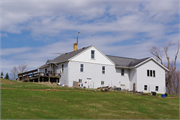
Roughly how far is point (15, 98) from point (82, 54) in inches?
801

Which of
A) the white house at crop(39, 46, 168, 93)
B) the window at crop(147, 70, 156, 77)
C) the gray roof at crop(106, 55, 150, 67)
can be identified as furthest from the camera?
the gray roof at crop(106, 55, 150, 67)

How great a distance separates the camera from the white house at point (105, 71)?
37562 mm

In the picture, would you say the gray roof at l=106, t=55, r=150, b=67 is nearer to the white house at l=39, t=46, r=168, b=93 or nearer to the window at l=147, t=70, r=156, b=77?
the white house at l=39, t=46, r=168, b=93

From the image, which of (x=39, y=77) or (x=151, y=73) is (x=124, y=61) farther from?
(x=39, y=77)

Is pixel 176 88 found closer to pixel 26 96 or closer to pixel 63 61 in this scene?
pixel 63 61

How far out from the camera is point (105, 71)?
3984 cm

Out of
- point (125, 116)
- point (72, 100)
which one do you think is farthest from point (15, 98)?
point (125, 116)

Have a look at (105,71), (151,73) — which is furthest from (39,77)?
(151,73)

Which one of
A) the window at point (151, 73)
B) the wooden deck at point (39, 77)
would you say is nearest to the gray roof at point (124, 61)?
the window at point (151, 73)

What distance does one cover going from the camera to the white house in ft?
123

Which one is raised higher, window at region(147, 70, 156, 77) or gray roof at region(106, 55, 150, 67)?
gray roof at region(106, 55, 150, 67)

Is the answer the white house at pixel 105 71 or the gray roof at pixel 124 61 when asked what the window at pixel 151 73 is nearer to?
the white house at pixel 105 71

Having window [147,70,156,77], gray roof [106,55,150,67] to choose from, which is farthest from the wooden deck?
window [147,70,156,77]

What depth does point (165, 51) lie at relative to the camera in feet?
185
